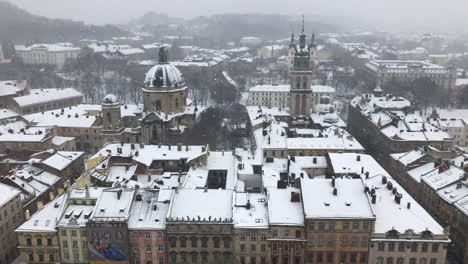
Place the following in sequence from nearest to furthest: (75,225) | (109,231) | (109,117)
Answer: (109,231), (75,225), (109,117)

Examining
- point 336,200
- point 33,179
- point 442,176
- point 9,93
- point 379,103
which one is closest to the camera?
point 336,200

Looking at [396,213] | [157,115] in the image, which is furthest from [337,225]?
[157,115]

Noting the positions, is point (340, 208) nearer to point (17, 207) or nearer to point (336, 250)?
Result: point (336, 250)

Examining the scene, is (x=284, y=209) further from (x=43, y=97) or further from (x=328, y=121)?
(x=43, y=97)

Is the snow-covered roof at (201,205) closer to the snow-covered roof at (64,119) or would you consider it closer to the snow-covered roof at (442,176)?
the snow-covered roof at (442,176)

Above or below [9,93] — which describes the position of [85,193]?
above

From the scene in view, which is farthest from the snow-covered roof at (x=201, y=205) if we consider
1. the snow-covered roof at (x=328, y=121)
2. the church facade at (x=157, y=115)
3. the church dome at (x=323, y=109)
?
the church dome at (x=323, y=109)
